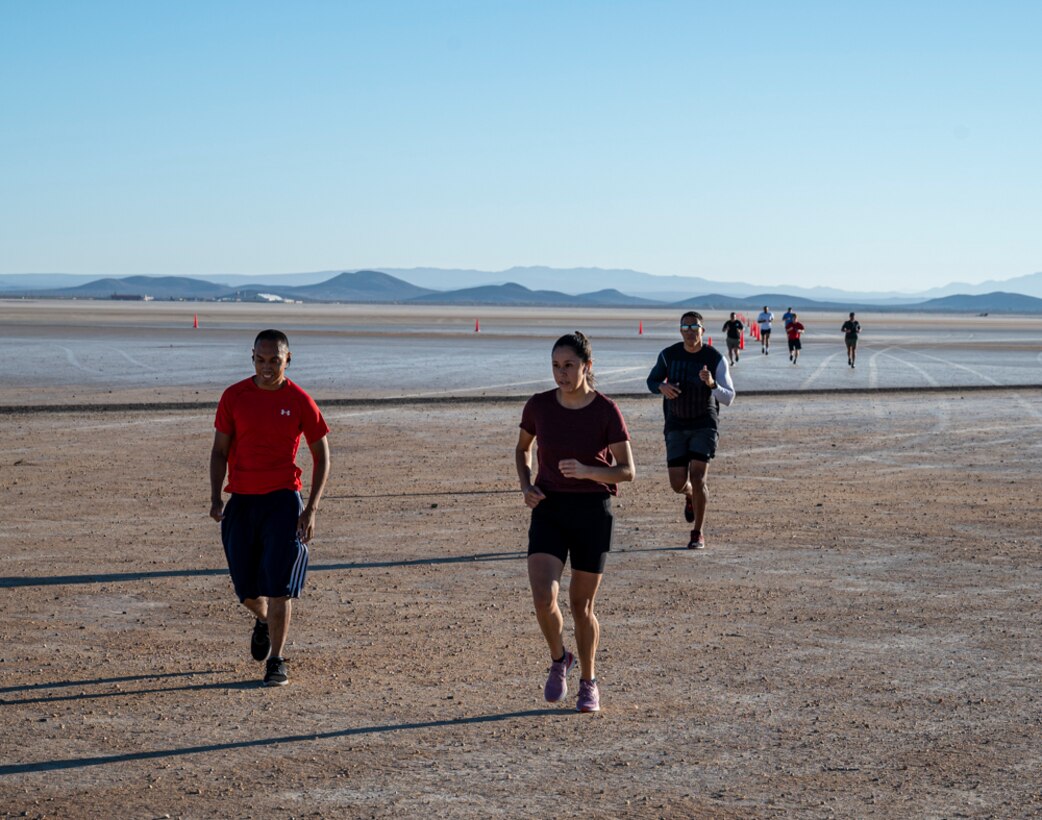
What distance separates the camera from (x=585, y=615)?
6848 millimetres

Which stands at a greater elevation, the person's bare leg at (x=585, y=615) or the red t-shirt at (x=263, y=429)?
the red t-shirt at (x=263, y=429)

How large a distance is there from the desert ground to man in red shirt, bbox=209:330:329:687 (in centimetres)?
48

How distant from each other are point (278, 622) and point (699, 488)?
4.72 meters

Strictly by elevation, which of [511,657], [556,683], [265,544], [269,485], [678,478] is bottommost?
[511,657]

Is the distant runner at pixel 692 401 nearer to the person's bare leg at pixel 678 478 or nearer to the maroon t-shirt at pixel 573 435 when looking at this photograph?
the person's bare leg at pixel 678 478

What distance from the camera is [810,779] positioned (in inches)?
228

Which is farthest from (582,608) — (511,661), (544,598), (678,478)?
(678,478)

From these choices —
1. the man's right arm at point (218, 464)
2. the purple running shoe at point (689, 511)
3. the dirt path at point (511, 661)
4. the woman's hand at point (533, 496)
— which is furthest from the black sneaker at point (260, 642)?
the purple running shoe at point (689, 511)

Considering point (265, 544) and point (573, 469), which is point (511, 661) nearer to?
point (265, 544)

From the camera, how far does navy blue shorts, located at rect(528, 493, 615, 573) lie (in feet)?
21.9

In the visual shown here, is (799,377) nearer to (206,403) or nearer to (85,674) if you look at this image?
(206,403)

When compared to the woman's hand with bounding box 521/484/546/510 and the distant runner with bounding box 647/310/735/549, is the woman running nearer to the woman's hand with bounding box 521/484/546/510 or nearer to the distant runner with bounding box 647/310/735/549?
the woman's hand with bounding box 521/484/546/510

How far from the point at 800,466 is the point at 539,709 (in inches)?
401

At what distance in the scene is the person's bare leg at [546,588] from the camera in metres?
6.68
